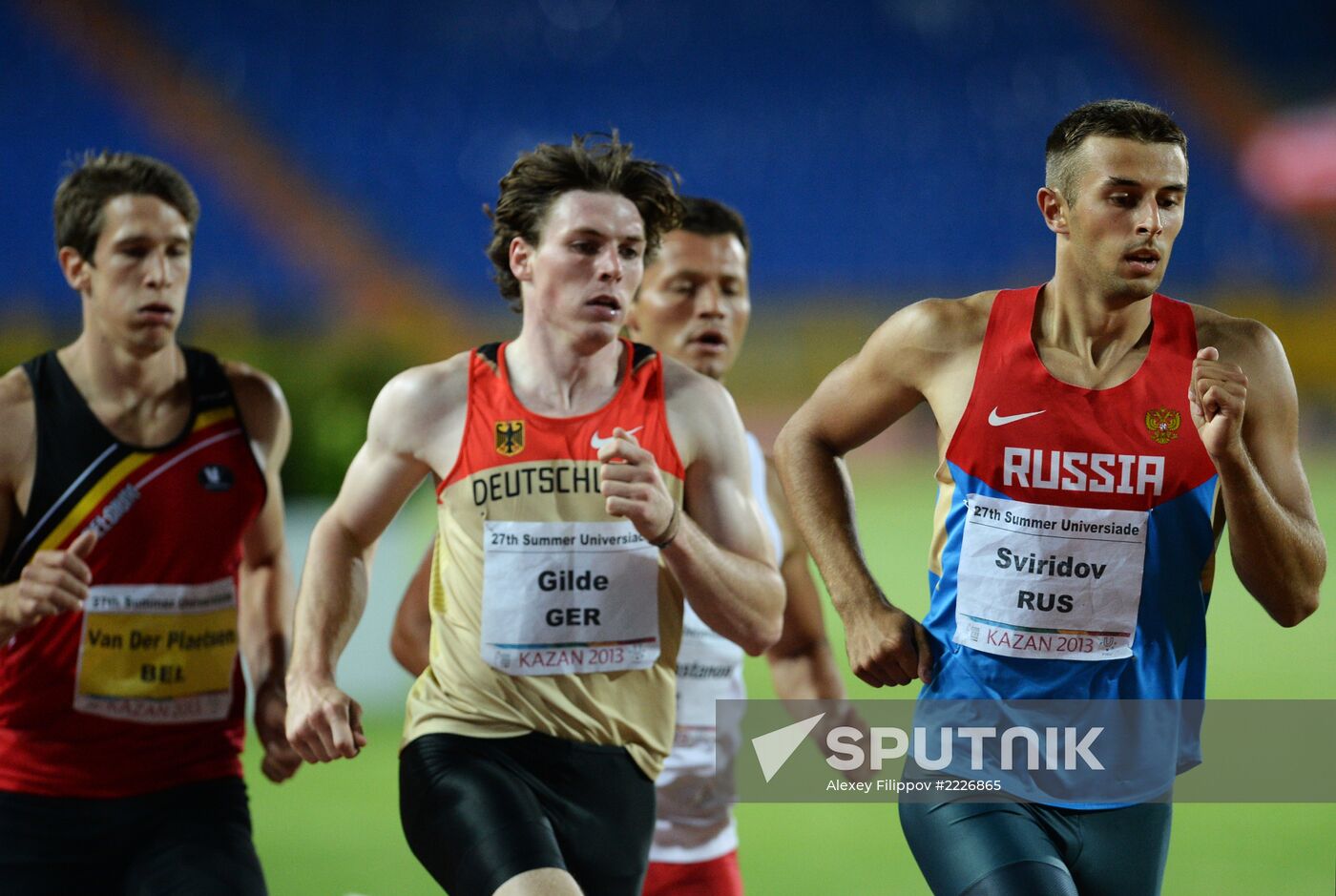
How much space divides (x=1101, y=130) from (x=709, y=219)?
5.88 ft

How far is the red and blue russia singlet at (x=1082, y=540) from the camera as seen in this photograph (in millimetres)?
3195

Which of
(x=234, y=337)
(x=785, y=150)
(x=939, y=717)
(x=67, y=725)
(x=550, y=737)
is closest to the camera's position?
(x=939, y=717)

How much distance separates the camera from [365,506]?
3719 mm

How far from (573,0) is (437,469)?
→ 25.9m

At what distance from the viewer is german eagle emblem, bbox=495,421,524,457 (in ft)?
11.9

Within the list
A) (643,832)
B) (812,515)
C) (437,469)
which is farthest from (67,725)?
(812,515)

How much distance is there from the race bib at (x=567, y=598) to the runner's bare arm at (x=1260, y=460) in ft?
4.28

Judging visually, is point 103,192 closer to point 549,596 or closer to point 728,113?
point 549,596

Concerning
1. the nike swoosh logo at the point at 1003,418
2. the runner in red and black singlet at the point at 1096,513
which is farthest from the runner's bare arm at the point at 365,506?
the nike swoosh logo at the point at 1003,418

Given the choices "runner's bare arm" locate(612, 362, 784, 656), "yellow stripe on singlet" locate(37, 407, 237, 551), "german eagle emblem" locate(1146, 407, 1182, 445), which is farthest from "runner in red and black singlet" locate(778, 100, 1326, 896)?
"yellow stripe on singlet" locate(37, 407, 237, 551)

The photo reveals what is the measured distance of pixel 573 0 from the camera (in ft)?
92.6

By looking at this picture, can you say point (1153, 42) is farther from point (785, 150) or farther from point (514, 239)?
point (514, 239)

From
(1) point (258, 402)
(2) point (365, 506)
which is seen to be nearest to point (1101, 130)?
(2) point (365, 506)

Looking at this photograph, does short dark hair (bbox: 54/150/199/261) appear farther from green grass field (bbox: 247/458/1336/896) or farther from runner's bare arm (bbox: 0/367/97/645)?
green grass field (bbox: 247/458/1336/896)
